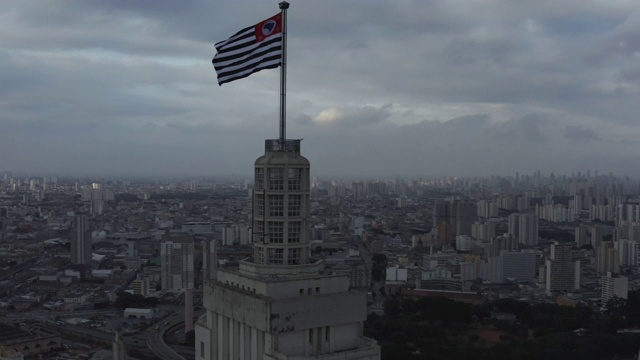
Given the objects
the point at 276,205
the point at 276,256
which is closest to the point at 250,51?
the point at 276,205

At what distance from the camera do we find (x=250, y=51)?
162 inches

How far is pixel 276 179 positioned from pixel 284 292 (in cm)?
62

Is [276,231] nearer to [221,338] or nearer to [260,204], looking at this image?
[260,204]

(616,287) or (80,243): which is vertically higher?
(80,243)

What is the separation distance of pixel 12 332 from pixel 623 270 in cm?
2531

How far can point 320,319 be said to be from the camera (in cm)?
351

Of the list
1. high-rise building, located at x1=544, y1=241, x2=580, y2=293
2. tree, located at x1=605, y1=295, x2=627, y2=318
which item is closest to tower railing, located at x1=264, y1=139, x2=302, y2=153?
tree, located at x1=605, y1=295, x2=627, y2=318

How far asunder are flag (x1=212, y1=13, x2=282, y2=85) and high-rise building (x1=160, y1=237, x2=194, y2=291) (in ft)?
72.5

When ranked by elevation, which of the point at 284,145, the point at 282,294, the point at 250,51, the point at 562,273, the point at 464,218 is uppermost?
the point at 250,51

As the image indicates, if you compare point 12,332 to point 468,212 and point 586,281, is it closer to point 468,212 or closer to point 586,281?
point 586,281

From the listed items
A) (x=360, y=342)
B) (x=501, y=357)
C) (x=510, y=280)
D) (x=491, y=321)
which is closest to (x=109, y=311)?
(x=491, y=321)

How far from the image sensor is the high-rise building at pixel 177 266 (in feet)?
84.1

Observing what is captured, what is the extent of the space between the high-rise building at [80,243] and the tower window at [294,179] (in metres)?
29.8

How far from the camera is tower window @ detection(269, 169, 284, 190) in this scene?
12.0 ft
